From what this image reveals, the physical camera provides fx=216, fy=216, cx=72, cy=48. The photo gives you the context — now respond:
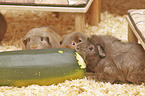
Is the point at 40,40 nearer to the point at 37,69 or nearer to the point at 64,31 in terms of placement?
the point at 37,69

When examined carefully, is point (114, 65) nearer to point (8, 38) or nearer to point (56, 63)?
point (56, 63)

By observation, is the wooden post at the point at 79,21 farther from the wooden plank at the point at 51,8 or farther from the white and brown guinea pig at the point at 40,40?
the white and brown guinea pig at the point at 40,40

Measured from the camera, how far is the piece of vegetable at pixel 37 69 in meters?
2.31

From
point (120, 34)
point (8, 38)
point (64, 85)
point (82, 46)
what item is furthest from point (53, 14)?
point (64, 85)

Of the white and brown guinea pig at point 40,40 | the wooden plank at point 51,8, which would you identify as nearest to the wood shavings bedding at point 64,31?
the white and brown guinea pig at point 40,40

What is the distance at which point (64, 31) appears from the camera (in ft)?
14.7

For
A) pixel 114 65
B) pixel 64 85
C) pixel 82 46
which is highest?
pixel 82 46

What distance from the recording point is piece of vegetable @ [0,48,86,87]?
91.0 inches

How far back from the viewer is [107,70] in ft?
7.76

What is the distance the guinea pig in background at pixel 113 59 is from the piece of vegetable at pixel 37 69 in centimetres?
18

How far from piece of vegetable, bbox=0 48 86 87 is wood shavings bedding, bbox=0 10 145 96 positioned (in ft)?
0.21

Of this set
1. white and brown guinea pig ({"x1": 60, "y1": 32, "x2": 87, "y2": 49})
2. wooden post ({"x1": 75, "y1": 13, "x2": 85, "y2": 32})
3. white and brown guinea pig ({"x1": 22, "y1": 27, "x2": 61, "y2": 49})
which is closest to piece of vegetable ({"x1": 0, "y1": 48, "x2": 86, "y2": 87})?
white and brown guinea pig ({"x1": 22, "y1": 27, "x2": 61, "y2": 49})

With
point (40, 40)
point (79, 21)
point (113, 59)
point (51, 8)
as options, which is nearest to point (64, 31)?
point (79, 21)

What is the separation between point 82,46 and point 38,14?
296 cm
